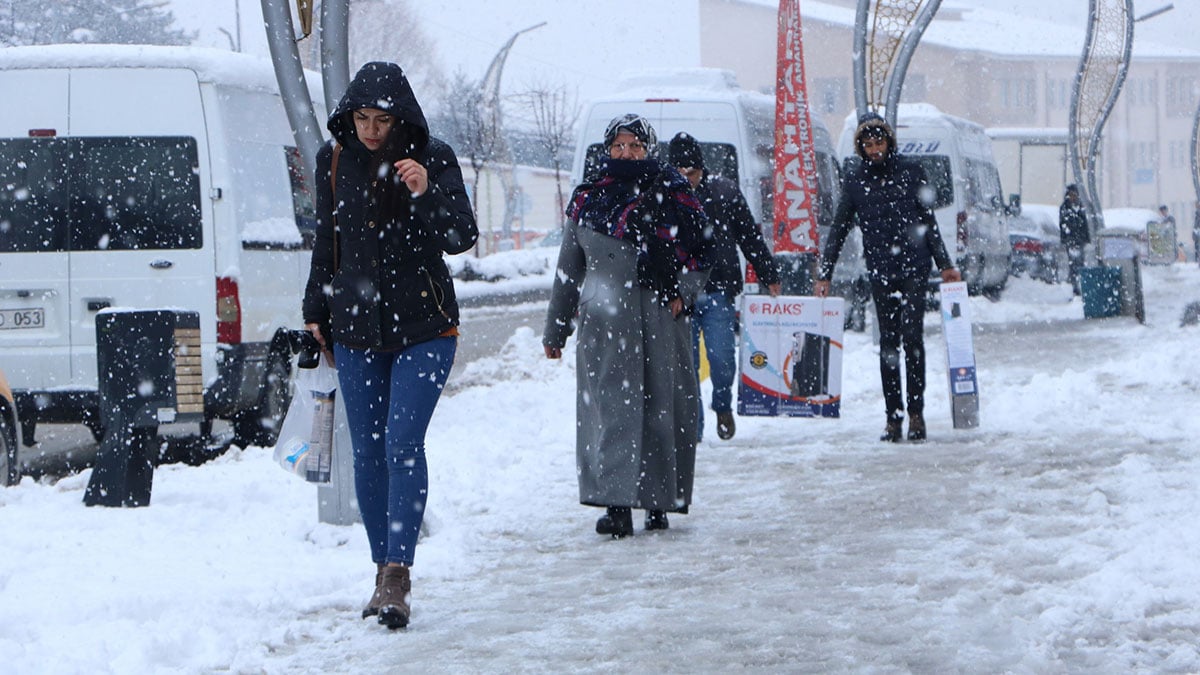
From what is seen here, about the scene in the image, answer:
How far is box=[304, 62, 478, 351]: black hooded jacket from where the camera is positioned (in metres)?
5.25

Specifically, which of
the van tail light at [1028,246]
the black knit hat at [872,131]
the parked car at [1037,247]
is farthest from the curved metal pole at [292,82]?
the van tail light at [1028,246]

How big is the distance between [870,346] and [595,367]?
366 inches

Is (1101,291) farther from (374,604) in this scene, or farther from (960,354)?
(374,604)

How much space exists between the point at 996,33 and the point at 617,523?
82.8 metres

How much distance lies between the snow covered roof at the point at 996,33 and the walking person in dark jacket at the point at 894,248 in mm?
64453

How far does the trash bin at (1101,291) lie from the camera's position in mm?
21875

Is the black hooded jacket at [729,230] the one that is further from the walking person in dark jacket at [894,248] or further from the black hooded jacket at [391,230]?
the black hooded jacket at [391,230]

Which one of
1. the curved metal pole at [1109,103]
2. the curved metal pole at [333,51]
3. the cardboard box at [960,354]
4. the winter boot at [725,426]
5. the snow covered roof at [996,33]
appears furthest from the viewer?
the snow covered roof at [996,33]

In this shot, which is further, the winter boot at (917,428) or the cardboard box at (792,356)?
the cardboard box at (792,356)

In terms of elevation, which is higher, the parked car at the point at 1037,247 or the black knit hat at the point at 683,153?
the black knit hat at the point at 683,153

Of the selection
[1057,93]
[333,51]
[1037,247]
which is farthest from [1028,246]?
[1057,93]

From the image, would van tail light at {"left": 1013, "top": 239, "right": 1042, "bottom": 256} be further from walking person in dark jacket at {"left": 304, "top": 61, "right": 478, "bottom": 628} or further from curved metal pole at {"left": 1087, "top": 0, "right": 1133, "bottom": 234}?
walking person in dark jacket at {"left": 304, "top": 61, "right": 478, "bottom": 628}

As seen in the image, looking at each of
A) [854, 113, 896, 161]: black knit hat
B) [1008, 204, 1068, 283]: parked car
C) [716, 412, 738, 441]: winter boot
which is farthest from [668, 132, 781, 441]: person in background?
[1008, 204, 1068, 283]: parked car

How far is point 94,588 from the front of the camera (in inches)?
218
